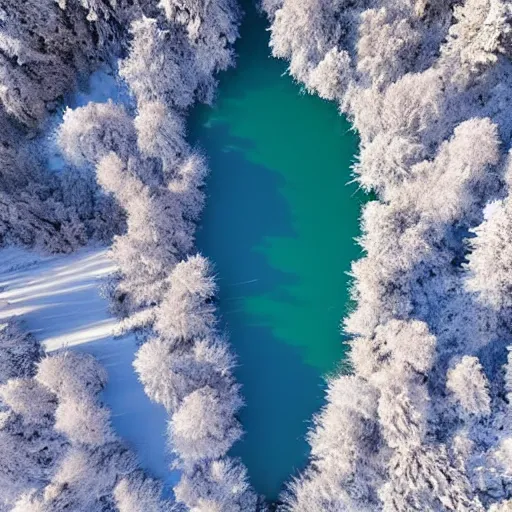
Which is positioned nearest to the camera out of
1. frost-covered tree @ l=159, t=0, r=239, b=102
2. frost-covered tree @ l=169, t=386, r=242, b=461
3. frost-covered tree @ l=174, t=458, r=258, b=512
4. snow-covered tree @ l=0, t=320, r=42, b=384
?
frost-covered tree @ l=169, t=386, r=242, b=461

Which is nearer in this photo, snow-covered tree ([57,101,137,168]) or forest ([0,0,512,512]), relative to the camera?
forest ([0,0,512,512])

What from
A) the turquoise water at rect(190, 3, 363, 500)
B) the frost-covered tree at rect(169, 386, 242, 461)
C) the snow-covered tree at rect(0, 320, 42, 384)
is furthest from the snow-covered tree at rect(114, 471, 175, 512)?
the snow-covered tree at rect(0, 320, 42, 384)

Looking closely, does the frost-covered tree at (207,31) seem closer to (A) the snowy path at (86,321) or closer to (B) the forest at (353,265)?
(B) the forest at (353,265)

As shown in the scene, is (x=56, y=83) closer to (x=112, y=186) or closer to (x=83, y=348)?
(x=112, y=186)

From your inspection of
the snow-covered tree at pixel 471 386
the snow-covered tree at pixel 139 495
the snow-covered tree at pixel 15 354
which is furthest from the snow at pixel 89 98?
the snow-covered tree at pixel 471 386

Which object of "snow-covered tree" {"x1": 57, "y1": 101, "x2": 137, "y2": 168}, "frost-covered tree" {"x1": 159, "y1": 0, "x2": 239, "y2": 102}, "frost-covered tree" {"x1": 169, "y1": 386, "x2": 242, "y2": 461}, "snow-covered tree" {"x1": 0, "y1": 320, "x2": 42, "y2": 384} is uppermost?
"frost-covered tree" {"x1": 159, "y1": 0, "x2": 239, "y2": 102}

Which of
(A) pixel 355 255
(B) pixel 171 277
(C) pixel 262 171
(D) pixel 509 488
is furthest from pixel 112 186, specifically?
(D) pixel 509 488

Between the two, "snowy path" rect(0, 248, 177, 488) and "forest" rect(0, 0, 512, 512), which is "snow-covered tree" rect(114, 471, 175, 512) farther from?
"snowy path" rect(0, 248, 177, 488)
